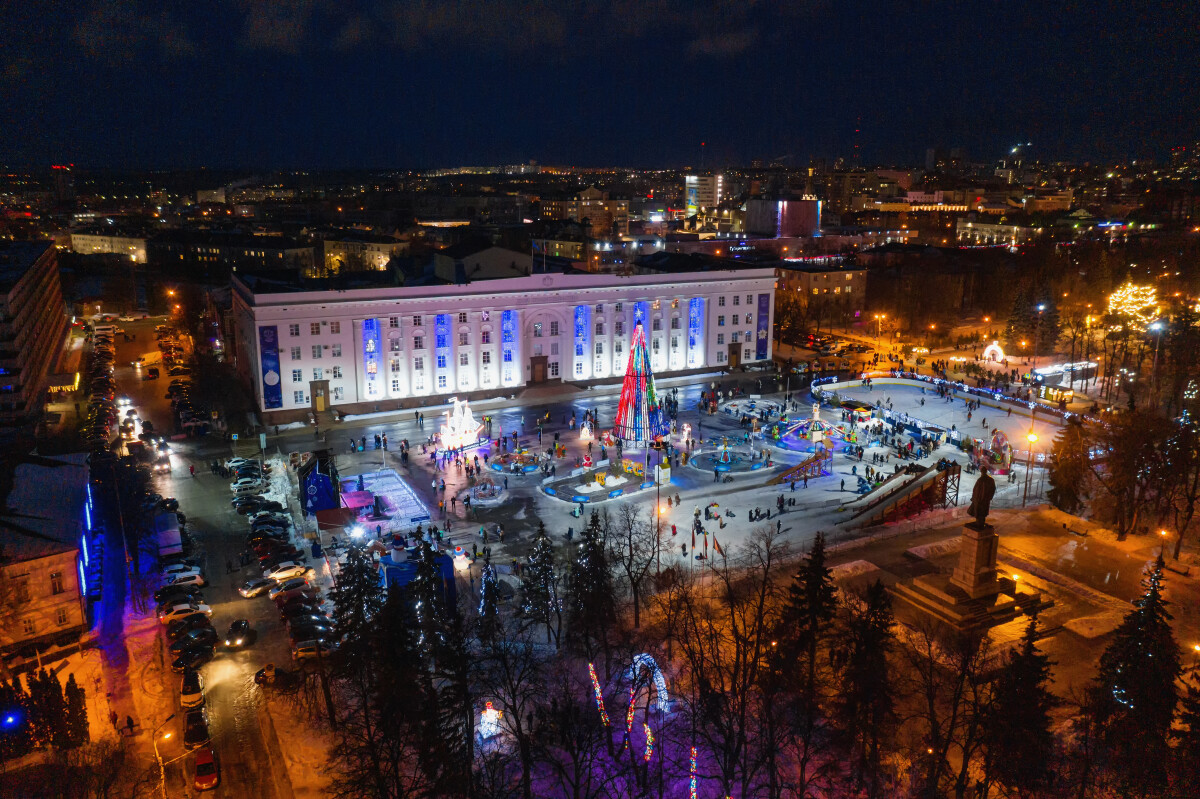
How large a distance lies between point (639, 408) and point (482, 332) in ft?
52.3

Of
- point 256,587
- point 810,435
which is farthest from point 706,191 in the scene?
point 256,587

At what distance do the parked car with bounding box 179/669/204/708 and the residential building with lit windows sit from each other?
5047mm

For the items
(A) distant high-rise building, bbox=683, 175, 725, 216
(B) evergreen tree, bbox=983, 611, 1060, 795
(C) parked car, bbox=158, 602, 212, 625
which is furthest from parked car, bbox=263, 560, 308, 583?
(A) distant high-rise building, bbox=683, 175, 725, 216

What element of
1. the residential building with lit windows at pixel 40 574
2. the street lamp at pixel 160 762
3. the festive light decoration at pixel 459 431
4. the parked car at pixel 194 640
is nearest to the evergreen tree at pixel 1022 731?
the street lamp at pixel 160 762

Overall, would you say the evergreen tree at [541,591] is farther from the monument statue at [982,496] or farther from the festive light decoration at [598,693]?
the monument statue at [982,496]

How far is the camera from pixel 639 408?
40375 millimetres

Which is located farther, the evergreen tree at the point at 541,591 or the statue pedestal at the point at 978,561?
the statue pedestal at the point at 978,561

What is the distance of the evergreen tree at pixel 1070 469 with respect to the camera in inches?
1260

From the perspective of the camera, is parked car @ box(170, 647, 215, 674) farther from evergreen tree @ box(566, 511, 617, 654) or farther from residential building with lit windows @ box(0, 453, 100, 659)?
evergreen tree @ box(566, 511, 617, 654)

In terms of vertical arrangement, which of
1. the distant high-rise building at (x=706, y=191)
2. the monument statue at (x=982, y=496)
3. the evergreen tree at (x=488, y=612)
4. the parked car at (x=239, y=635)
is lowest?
the parked car at (x=239, y=635)

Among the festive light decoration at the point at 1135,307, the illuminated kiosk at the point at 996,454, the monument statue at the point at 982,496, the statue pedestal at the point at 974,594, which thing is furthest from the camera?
the festive light decoration at the point at 1135,307

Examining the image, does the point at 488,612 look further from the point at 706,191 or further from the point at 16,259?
the point at 706,191

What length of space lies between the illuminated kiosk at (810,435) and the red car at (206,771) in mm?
29794

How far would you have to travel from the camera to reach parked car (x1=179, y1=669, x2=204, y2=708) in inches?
801
